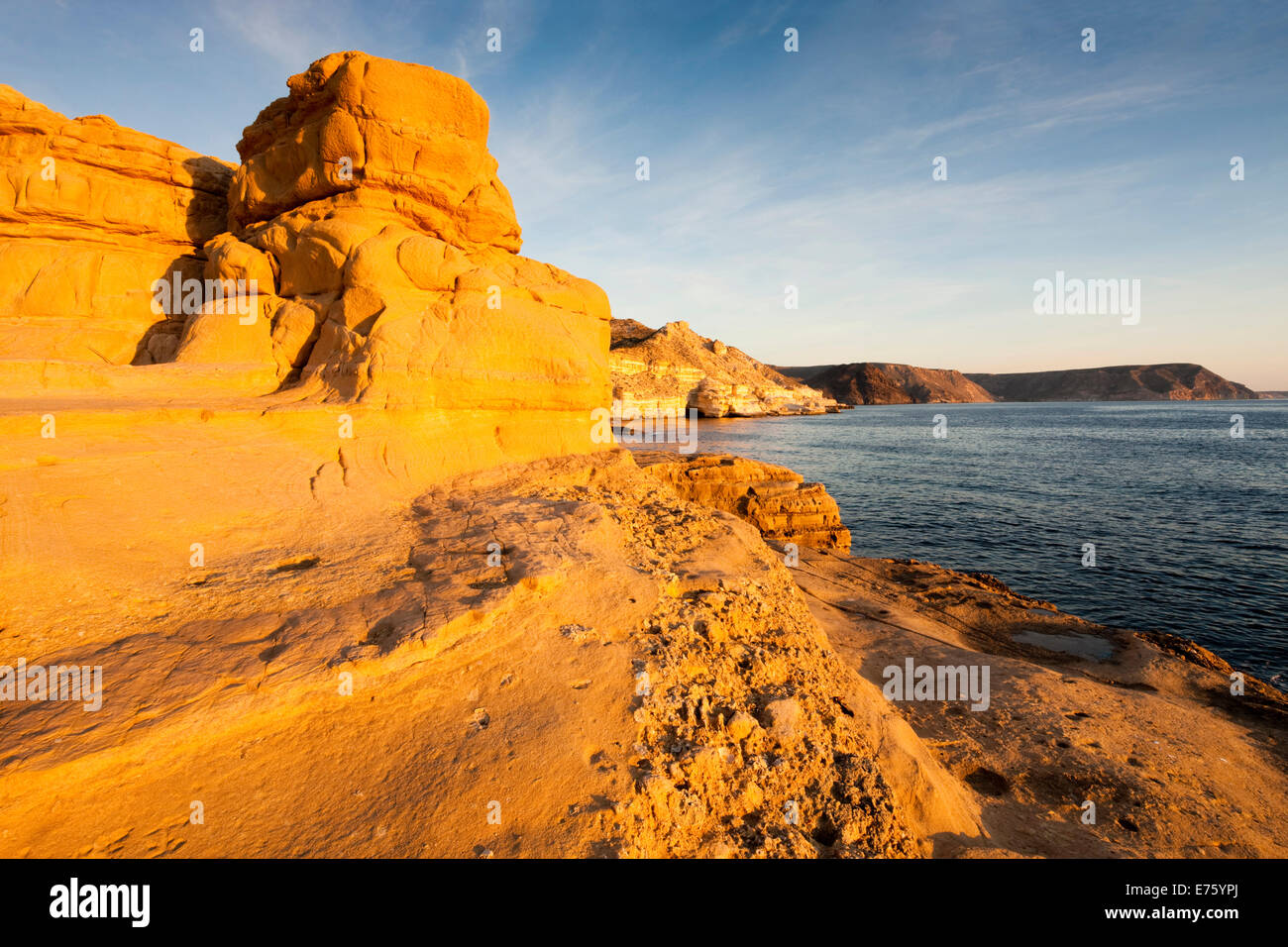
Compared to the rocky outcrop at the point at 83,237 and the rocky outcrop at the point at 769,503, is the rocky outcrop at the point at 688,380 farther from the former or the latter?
the rocky outcrop at the point at 83,237

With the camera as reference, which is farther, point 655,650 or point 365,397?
point 365,397

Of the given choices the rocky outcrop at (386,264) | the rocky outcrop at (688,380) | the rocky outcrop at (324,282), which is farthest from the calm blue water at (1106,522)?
the rocky outcrop at (688,380)

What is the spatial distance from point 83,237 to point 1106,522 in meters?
31.9

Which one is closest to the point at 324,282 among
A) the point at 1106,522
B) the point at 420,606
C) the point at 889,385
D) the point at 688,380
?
the point at 420,606

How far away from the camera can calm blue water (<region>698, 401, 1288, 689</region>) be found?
13.1 metres

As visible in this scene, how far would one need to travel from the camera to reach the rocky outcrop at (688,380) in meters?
60.7

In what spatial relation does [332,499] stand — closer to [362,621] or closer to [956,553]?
[362,621]

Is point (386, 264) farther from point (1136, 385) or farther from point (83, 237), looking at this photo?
point (1136, 385)

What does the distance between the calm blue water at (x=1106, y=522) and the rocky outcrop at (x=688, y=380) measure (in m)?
18.5

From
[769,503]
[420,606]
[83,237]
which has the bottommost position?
[769,503]

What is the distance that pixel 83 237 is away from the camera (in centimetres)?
1115
